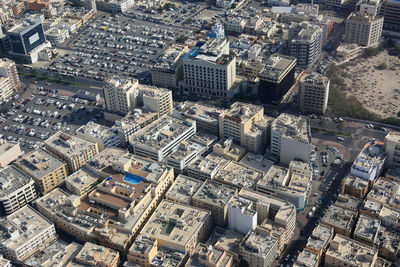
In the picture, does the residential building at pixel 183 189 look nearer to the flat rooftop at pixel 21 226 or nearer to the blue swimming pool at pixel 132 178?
the blue swimming pool at pixel 132 178

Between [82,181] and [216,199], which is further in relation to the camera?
[82,181]

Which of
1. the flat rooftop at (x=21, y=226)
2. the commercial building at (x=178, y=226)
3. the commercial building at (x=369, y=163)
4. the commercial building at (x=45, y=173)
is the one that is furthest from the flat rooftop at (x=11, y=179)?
the commercial building at (x=369, y=163)

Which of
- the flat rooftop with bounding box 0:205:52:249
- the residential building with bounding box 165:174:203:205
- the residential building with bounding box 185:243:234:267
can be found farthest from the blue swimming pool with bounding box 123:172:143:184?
the residential building with bounding box 185:243:234:267

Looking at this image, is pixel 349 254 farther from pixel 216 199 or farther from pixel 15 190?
pixel 15 190

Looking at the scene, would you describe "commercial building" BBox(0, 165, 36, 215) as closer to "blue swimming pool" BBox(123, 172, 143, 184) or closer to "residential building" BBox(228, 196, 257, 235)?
"blue swimming pool" BBox(123, 172, 143, 184)

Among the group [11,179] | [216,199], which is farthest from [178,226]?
[11,179]
